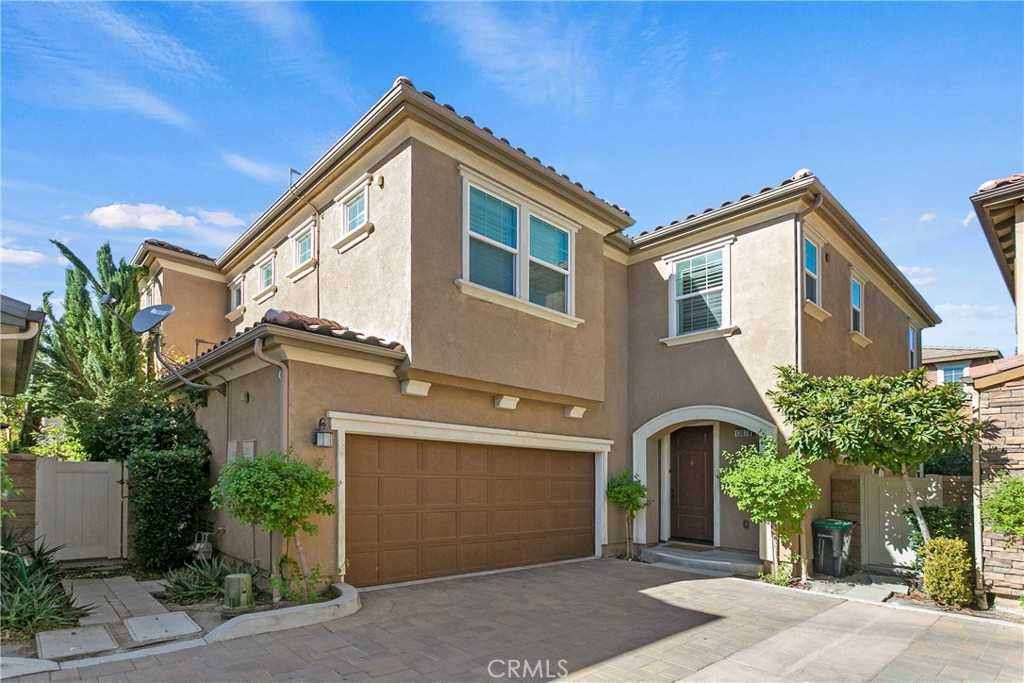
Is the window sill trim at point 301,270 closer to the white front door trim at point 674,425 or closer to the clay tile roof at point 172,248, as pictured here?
the clay tile roof at point 172,248

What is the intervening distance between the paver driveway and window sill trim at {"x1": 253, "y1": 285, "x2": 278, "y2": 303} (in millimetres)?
7061

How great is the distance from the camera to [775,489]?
9453 millimetres

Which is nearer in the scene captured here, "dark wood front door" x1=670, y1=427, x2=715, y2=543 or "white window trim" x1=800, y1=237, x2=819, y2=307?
"white window trim" x1=800, y1=237, x2=819, y2=307

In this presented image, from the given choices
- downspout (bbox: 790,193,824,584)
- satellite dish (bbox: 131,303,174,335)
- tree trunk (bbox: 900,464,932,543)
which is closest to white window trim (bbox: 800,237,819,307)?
downspout (bbox: 790,193,824,584)

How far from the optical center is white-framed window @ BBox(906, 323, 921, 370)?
17.5m

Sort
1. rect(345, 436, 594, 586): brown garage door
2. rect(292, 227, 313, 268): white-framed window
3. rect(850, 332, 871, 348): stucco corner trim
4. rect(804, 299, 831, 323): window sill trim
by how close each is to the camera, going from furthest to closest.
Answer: rect(850, 332, 871, 348): stucco corner trim → rect(292, 227, 313, 268): white-framed window → rect(804, 299, 831, 323): window sill trim → rect(345, 436, 594, 586): brown garage door

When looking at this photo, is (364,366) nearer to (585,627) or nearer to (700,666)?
(585,627)

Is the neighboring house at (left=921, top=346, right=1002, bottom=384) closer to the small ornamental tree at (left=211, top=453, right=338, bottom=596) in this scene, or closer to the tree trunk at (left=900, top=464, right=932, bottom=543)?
the tree trunk at (left=900, top=464, right=932, bottom=543)

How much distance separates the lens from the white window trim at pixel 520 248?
30.3 feet

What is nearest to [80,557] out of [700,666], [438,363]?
[438,363]

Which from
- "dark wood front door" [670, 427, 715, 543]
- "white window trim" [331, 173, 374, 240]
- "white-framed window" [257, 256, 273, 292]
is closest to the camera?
"white window trim" [331, 173, 374, 240]

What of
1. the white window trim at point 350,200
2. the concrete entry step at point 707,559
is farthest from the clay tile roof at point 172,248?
the concrete entry step at point 707,559

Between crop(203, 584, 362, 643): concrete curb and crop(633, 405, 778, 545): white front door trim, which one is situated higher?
crop(633, 405, 778, 545): white front door trim

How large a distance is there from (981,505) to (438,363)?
7.57m
